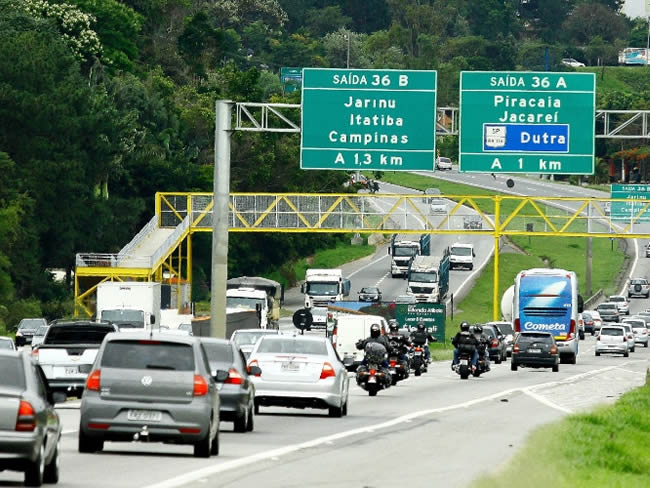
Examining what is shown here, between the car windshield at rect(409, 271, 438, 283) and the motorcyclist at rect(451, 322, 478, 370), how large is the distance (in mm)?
57958

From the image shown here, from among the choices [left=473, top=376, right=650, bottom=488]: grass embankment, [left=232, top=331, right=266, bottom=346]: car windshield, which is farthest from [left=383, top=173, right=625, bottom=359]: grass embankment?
[left=473, top=376, right=650, bottom=488]: grass embankment

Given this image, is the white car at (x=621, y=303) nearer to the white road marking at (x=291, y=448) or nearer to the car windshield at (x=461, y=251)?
the car windshield at (x=461, y=251)

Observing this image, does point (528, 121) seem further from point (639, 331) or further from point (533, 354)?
point (639, 331)

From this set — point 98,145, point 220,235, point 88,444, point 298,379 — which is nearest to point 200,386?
point 88,444

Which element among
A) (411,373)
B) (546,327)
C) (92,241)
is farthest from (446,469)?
(92,241)

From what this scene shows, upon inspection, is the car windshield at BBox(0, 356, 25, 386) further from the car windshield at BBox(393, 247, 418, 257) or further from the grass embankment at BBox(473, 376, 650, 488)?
the car windshield at BBox(393, 247, 418, 257)

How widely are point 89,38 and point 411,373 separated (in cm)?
6359

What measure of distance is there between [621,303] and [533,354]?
57644mm

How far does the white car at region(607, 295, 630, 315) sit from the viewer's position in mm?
117675

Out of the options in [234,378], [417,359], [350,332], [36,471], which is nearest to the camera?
[36,471]

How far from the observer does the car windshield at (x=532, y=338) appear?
206ft

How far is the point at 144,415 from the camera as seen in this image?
2198 centimetres

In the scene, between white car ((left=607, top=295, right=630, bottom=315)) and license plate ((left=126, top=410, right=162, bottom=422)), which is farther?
white car ((left=607, top=295, right=630, bottom=315))

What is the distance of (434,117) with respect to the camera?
175 ft
